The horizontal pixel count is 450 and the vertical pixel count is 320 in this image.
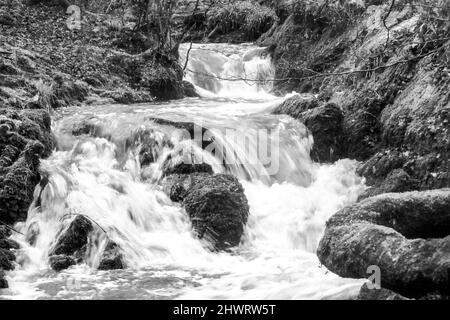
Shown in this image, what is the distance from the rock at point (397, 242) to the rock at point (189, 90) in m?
9.15

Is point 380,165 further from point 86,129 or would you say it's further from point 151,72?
point 151,72

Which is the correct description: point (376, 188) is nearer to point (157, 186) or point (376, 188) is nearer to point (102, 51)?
point (157, 186)

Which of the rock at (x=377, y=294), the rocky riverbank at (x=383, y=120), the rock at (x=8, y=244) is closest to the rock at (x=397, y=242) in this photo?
the rocky riverbank at (x=383, y=120)

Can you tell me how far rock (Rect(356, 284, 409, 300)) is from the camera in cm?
452

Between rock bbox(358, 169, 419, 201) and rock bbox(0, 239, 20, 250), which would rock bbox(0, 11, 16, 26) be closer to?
rock bbox(0, 239, 20, 250)

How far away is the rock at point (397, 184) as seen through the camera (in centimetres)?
834

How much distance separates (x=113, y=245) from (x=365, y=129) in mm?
5299

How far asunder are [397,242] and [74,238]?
156 inches

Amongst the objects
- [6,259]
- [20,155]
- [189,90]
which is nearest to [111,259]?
[6,259]

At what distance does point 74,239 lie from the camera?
7.02 metres

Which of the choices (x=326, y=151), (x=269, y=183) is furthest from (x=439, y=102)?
(x=269, y=183)

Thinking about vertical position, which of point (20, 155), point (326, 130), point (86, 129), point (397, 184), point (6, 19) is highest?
point (6, 19)

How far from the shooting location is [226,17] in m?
21.1

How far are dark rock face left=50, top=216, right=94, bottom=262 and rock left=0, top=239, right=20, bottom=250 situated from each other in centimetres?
50
